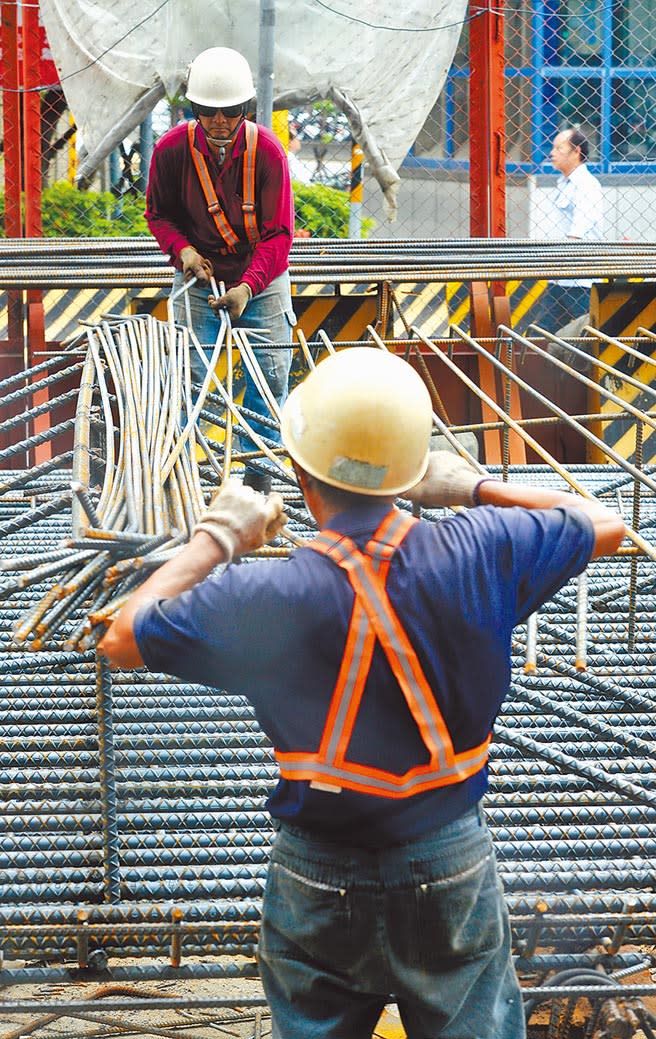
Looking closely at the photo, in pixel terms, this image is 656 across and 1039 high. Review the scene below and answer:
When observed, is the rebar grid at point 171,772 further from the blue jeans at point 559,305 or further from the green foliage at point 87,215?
A: the green foliage at point 87,215

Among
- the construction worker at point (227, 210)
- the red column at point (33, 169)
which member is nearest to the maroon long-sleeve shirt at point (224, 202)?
the construction worker at point (227, 210)

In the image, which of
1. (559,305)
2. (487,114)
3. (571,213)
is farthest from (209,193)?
(559,305)

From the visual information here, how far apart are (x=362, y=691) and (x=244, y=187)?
360cm

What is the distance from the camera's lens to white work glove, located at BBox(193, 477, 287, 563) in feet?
6.83

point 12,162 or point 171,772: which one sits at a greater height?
point 12,162

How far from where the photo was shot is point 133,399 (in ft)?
11.1

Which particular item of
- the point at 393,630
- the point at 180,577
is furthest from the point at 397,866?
the point at 180,577

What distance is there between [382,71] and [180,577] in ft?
20.5

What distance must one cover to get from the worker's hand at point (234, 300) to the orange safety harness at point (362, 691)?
314 cm

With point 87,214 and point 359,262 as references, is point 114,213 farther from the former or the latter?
point 359,262

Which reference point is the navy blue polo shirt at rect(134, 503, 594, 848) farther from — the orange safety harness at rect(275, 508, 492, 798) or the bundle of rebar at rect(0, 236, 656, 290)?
the bundle of rebar at rect(0, 236, 656, 290)

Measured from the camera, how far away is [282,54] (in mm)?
7375

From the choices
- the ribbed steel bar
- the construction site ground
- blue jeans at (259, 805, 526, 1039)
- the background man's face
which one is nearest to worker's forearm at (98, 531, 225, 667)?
blue jeans at (259, 805, 526, 1039)

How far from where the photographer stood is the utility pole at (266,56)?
6.19 metres
